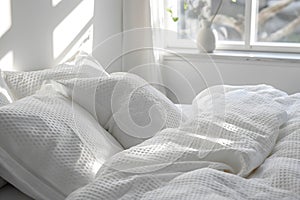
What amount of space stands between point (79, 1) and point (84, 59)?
0.56 meters

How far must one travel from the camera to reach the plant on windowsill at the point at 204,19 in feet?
10.2

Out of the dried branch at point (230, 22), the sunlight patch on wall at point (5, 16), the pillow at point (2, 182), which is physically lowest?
the pillow at point (2, 182)

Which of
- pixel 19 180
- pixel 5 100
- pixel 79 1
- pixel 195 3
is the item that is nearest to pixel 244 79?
pixel 195 3

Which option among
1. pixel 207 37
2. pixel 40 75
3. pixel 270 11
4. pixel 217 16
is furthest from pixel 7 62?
pixel 270 11

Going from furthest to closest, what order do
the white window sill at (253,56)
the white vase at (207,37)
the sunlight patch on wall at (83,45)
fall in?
the white vase at (207,37) → the white window sill at (253,56) → the sunlight patch on wall at (83,45)

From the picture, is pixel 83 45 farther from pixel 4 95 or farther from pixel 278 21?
pixel 278 21

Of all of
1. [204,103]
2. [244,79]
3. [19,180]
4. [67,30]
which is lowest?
[244,79]

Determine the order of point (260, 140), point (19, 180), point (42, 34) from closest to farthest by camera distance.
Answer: point (19, 180) < point (260, 140) < point (42, 34)

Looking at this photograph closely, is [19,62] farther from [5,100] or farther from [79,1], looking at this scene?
[79,1]

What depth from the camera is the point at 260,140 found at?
1556 mm

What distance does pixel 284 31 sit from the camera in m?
3.18

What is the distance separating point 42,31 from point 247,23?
1.58 metres

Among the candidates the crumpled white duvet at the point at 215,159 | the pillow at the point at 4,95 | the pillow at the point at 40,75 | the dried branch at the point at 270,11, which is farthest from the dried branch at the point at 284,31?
the pillow at the point at 4,95

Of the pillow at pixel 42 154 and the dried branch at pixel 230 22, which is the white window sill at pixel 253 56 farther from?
the pillow at pixel 42 154
